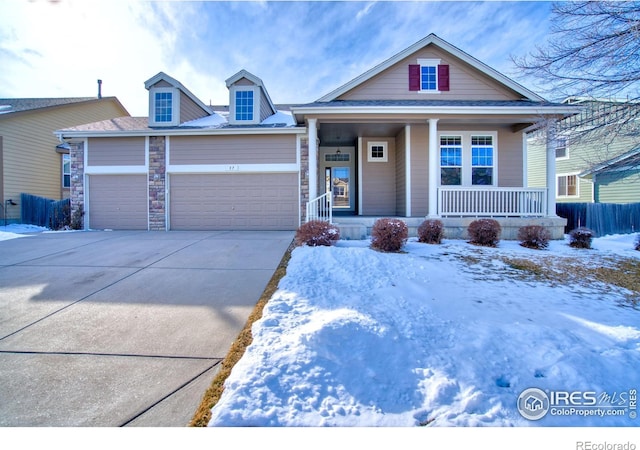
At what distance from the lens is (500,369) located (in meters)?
2.34

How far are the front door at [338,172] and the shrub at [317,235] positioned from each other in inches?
224

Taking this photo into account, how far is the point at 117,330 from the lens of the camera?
9.64 feet

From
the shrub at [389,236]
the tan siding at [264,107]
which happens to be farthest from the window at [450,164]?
the tan siding at [264,107]

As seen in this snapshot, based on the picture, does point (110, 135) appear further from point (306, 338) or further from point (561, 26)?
point (561, 26)

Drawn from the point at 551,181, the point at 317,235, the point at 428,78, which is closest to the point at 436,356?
the point at 317,235

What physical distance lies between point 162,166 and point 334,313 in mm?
9471

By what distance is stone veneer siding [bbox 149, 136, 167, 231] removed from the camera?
32.9ft

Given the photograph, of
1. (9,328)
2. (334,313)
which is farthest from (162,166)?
(334,313)

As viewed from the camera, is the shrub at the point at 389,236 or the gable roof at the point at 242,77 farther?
the gable roof at the point at 242,77

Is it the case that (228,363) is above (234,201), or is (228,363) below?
below

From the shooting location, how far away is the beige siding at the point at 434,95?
380 inches

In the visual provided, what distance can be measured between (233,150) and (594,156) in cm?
1572

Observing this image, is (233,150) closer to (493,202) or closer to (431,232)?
(431,232)

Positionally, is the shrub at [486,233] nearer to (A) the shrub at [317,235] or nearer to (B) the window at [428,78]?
(A) the shrub at [317,235]
